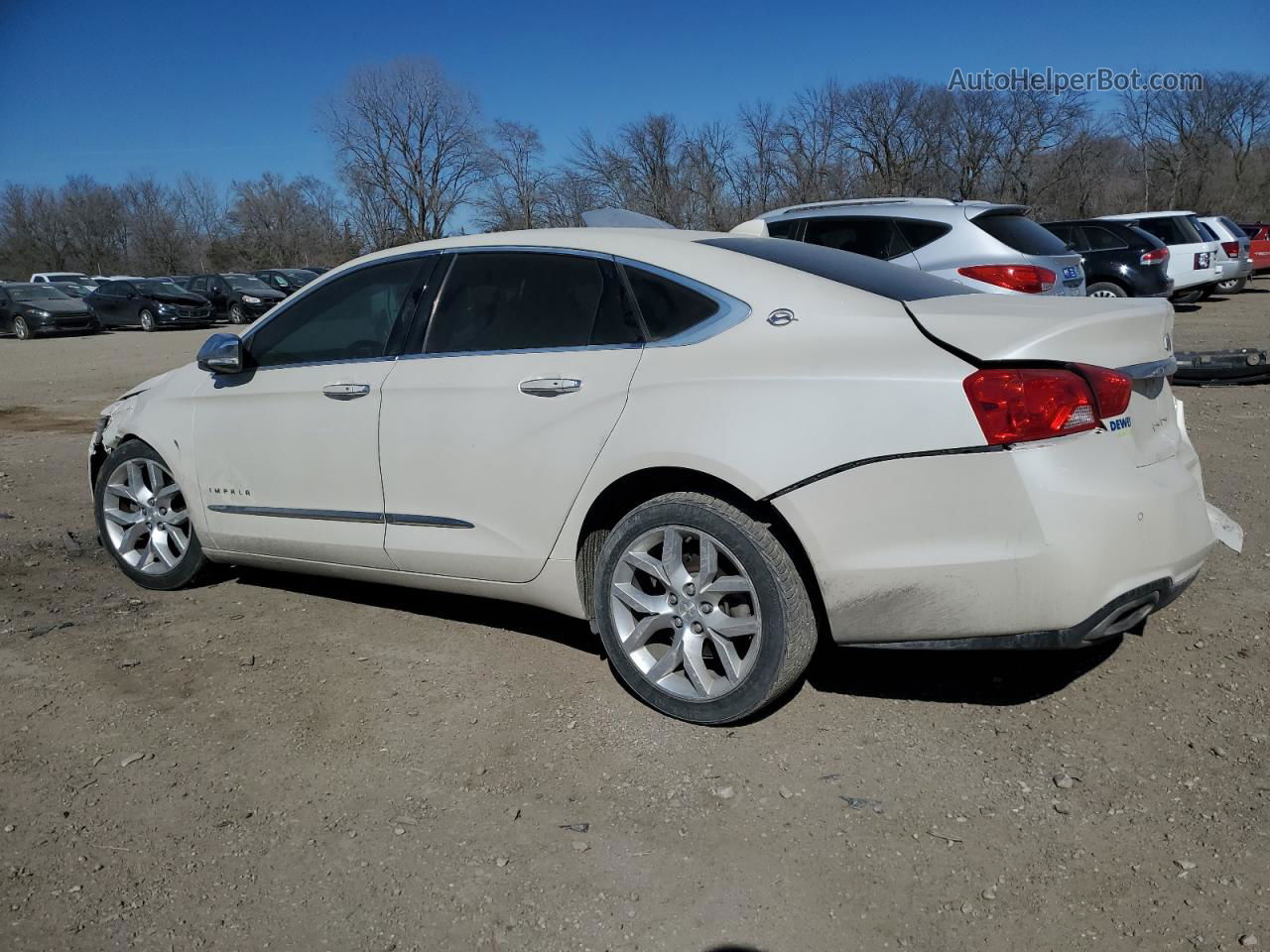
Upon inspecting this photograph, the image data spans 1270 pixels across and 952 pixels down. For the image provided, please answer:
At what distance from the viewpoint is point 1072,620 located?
287 centimetres

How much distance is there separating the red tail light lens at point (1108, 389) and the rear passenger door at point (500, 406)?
138 cm

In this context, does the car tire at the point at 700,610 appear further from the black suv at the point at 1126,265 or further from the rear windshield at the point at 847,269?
the black suv at the point at 1126,265

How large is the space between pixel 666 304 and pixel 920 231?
6.12 metres

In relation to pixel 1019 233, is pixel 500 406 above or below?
above

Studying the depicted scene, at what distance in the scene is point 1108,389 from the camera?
2973 millimetres

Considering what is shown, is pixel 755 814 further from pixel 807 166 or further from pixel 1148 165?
pixel 1148 165

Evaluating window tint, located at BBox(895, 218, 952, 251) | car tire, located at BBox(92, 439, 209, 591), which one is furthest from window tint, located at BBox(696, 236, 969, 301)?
window tint, located at BBox(895, 218, 952, 251)

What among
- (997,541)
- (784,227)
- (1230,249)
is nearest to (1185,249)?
(1230,249)

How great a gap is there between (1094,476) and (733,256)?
53.1 inches

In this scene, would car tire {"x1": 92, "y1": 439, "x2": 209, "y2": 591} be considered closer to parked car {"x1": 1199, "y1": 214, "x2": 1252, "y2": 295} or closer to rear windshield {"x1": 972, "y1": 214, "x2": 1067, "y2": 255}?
rear windshield {"x1": 972, "y1": 214, "x2": 1067, "y2": 255}

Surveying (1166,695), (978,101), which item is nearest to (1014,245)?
(1166,695)

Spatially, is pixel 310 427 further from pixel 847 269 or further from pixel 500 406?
pixel 847 269

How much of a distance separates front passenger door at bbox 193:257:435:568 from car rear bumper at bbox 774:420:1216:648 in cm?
181

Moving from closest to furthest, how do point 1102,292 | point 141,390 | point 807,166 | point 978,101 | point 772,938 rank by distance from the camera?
1. point 772,938
2. point 141,390
3. point 1102,292
4. point 807,166
5. point 978,101
